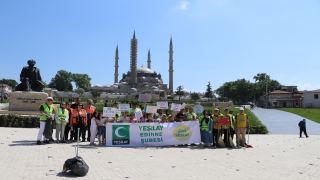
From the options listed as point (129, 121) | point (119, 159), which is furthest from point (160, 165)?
point (129, 121)

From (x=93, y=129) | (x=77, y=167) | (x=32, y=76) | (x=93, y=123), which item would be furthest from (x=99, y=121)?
(x=32, y=76)

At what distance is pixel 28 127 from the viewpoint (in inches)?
623

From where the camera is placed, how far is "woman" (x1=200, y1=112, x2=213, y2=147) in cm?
1101

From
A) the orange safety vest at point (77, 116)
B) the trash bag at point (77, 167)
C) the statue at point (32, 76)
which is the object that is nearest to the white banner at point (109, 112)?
the orange safety vest at point (77, 116)

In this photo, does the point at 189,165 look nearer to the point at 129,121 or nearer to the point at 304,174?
the point at 304,174

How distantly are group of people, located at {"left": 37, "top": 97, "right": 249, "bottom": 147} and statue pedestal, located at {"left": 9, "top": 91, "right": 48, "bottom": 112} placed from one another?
7.60 m

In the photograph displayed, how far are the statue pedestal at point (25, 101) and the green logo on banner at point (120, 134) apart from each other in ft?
30.8

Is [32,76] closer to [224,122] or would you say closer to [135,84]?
[224,122]

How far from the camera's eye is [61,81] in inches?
3888

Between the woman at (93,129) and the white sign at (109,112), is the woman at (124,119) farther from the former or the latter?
the woman at (93,129)

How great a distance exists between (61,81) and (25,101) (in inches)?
3333

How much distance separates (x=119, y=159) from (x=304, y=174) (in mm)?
4574

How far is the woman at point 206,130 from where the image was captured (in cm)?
1101

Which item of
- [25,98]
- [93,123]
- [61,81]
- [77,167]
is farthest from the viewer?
[61,81]
